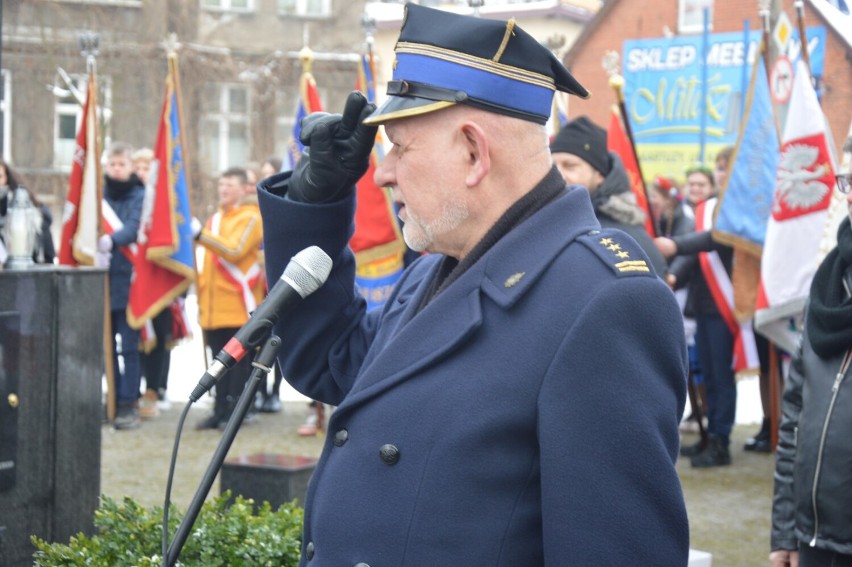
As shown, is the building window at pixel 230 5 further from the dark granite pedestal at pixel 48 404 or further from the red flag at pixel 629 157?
the dark granite pedestal at pixel 48 404

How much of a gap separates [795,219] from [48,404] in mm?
5062

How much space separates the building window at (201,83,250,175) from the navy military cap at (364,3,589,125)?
2805cm

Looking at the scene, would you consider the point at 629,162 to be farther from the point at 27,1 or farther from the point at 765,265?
the point at 27,1

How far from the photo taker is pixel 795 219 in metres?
8.00

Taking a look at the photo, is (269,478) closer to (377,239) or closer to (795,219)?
(377,239)

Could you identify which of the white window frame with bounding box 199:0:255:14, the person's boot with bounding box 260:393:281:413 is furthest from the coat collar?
the white window frame with bounding box 199:0:255:14

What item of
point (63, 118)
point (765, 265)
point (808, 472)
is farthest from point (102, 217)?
point (63, 118)

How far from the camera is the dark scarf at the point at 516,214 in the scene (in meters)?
2.35

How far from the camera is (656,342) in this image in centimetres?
211

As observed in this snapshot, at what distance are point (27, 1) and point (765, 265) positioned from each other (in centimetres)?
2155

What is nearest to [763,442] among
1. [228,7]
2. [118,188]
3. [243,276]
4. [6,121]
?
[243,276]

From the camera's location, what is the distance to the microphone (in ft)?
7.81

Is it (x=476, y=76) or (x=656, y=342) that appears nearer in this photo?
(x=656, y=342)

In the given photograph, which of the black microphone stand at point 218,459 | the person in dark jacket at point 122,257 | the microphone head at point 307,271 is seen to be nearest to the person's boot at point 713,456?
the person in dark jacket at point 122,257
